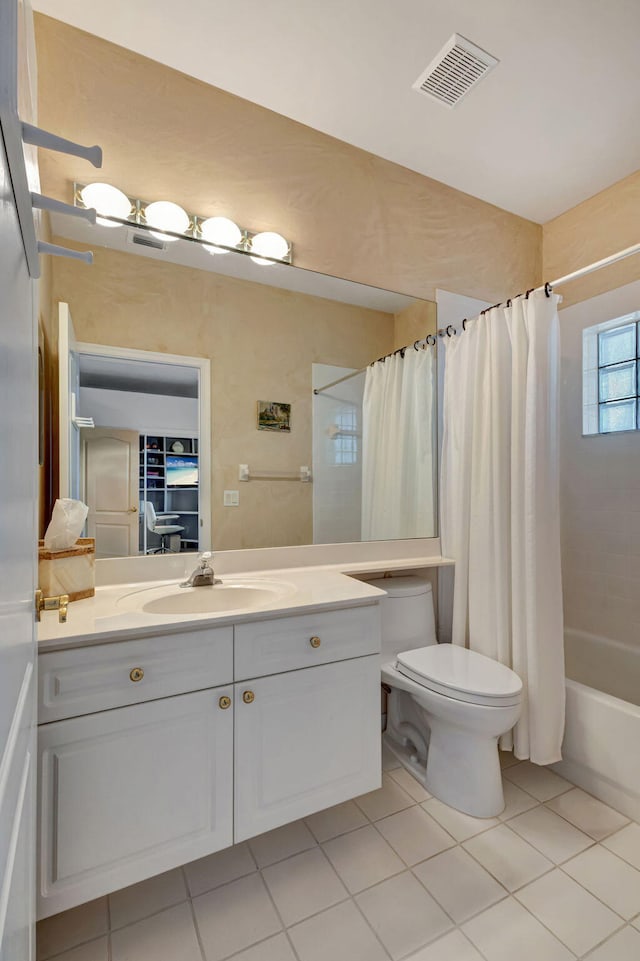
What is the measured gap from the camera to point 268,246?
5.65 feet

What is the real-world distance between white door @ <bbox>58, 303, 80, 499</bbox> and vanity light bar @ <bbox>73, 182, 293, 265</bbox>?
34 centimetres

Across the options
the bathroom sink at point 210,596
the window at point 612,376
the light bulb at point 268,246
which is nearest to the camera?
the bathroom sink at point 210,596

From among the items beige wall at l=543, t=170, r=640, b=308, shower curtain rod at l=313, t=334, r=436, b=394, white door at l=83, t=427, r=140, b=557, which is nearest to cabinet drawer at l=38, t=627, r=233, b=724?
white door at l=83, t=427, r=140, b=557

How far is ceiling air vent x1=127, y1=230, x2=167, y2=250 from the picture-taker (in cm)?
150

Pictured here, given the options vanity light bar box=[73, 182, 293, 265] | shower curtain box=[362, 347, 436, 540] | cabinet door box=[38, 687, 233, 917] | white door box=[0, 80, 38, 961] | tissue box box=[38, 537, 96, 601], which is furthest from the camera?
shower curtain box=[362, 347, 436, 540]

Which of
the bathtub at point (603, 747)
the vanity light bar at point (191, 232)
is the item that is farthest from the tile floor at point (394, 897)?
the vanity light bar at point (191, 232)

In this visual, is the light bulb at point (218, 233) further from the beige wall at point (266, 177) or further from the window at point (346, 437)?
the window at point (346, 437)

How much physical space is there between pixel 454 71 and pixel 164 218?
118 centimetres

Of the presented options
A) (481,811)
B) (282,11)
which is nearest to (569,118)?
(282,11)

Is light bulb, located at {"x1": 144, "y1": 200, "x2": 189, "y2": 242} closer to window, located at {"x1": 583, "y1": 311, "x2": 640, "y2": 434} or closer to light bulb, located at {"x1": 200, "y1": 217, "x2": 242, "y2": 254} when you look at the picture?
light bulb, located at {"x1": 200, "y1": 217, "x2": 242, "y2": 254}

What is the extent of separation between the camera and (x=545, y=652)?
1.63 metres

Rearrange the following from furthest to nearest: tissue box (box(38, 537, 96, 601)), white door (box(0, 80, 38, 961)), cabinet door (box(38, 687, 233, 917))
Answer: tissue box (box(38, 537, 96, 601)) < cabinet door (box(38, 687, 233, 917)) < white door (box(0, 80, 38, 961))

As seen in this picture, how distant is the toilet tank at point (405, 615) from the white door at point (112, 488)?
1.02m

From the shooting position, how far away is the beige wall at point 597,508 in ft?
6.85
